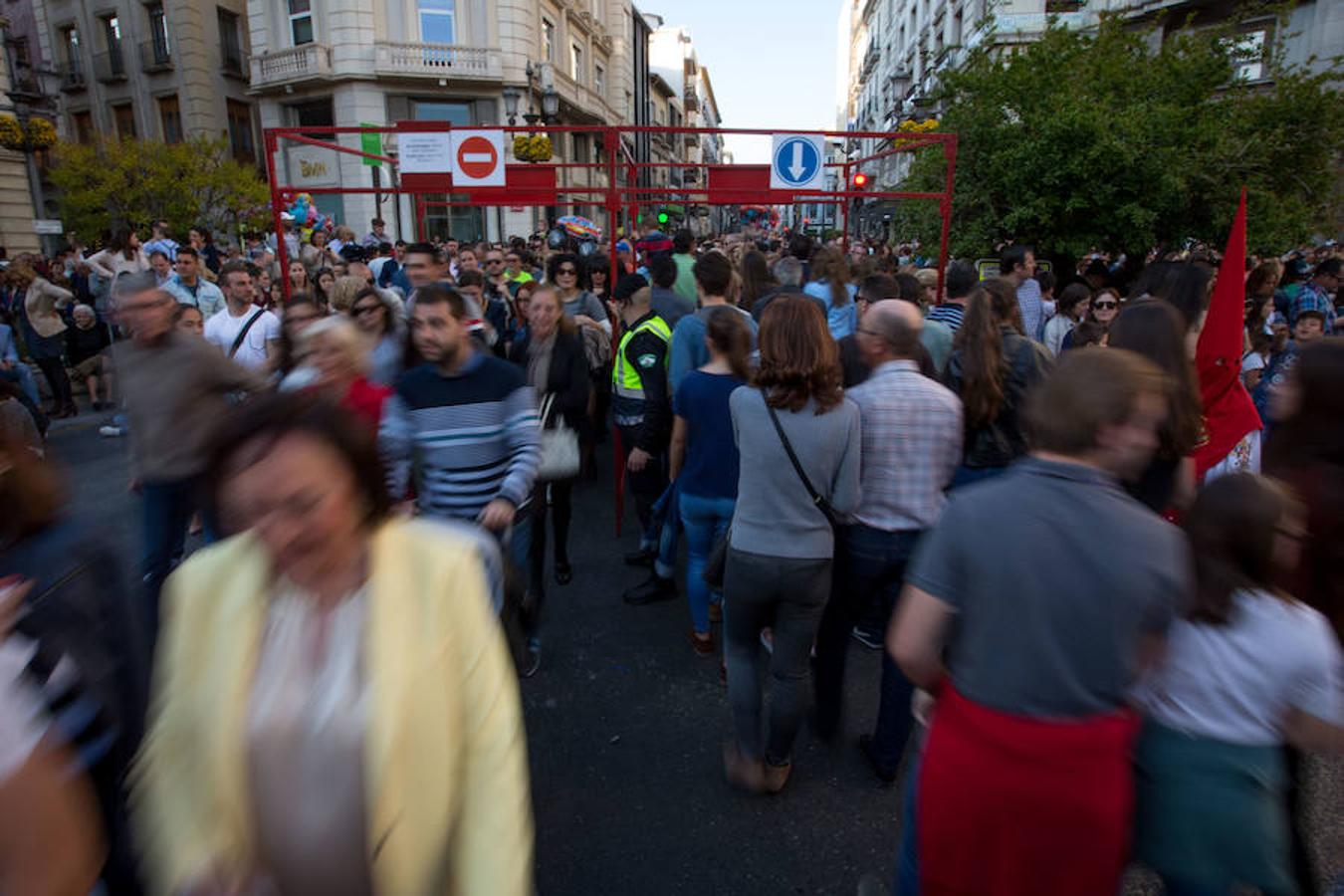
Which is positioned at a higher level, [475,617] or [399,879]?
[475,617]

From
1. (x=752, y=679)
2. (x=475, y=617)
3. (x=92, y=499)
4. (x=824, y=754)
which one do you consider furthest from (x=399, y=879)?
(x=92, y=499)

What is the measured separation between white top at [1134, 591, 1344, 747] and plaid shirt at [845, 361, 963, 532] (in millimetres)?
1168

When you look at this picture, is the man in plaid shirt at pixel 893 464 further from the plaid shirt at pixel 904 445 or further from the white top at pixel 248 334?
the white top at pixel 248 334

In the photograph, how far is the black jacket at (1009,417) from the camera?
319 centimetres

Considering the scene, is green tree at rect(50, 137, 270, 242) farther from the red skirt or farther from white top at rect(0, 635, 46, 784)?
the red skirt

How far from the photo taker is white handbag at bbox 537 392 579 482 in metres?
4.14

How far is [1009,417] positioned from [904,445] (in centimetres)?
70

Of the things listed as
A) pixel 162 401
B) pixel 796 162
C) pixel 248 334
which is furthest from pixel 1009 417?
pixel 248 334

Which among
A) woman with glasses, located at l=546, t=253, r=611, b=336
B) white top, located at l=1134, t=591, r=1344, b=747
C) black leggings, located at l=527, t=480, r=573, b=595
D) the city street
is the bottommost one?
the city street

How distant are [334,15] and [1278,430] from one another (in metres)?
29.8

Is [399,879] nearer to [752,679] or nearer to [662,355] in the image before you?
[752,679]

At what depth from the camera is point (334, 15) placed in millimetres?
25188

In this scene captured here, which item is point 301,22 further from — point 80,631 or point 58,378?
point 80,631

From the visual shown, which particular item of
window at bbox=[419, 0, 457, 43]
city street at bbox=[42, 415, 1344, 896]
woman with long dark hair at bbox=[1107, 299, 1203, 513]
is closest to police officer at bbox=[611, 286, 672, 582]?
city street at bbox=[42, 415, 1344, 896]
